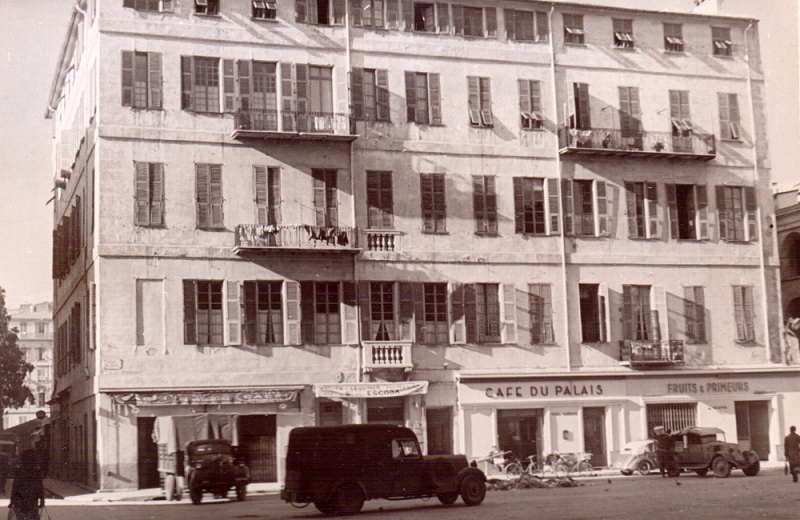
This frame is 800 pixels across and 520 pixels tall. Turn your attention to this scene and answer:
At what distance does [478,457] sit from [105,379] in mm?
12224

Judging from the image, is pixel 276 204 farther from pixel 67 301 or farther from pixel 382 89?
pixel 67 301

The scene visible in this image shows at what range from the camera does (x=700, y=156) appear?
3756 cm

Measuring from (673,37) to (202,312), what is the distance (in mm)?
20572

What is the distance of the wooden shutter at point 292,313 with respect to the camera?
3278 centimetres

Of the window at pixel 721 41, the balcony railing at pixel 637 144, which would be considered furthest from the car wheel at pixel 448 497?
the window at pixel 721 41

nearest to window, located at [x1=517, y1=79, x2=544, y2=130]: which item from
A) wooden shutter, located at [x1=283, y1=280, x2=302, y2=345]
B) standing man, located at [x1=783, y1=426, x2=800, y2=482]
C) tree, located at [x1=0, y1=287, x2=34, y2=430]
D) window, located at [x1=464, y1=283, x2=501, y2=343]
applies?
window, located at [x1=464, y1=283, x2=501, y2=343]

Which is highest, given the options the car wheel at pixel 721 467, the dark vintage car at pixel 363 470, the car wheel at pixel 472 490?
the dark vintage car at pixel 363 470

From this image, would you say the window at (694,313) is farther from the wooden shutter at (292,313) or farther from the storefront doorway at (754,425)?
the wooden shutter at (292,313)

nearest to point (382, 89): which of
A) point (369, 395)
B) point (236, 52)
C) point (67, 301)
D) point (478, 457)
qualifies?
point (236, 52)

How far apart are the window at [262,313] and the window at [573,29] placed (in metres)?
14.2

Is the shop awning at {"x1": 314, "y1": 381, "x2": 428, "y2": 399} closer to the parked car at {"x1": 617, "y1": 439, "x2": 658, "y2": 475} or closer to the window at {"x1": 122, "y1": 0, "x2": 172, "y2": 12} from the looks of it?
the parked car at {"x1": 617, "y1": 439, "x2": 658, "y2": 475}

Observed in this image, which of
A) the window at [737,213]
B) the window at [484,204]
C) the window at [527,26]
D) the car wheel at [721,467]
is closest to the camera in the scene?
the car wheel at [721,467]

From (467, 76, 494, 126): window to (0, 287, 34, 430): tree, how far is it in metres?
28.6

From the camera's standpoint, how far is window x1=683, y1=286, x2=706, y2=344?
37375mm
